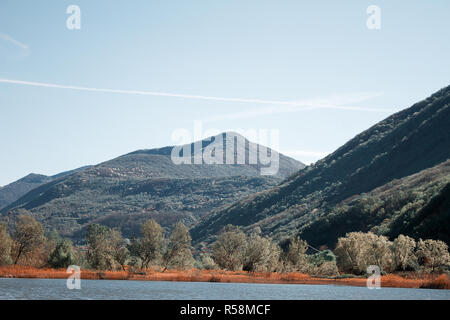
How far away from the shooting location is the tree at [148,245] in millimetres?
91938

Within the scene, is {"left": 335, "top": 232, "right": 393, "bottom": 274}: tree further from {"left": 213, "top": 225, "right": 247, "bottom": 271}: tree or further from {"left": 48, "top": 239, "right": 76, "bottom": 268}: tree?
{"left": 48, "top": 239, "right": 76, "bottom": 268}: tree

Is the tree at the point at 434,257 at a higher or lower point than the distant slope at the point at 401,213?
lower

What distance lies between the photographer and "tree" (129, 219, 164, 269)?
91.9 meters

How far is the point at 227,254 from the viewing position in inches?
4080

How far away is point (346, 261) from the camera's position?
285 feet

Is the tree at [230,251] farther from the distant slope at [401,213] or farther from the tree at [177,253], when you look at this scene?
the distant slope at [401,213]

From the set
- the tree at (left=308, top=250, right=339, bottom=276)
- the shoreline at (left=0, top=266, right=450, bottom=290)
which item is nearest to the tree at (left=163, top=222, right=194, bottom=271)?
the shoreline at (left=0, top=266, right=450, bottom=290)

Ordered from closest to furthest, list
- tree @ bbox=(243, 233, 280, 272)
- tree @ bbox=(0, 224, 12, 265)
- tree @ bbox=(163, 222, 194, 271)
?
tree @ bbox=(0, 224, 12, 265) < tree @ bbox=(243, 233, 280, 272) < tree @ bbox=(163, 222, 194, 271)

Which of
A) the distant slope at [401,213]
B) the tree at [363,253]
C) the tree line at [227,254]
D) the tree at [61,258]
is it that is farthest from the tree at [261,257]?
the tree at [61,258]

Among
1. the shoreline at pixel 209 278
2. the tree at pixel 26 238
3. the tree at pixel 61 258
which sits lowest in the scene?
the shoreline at pixel 209 278

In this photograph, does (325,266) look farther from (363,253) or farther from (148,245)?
(148,245)
